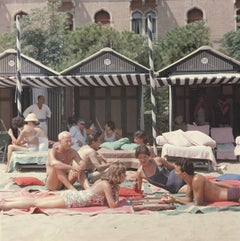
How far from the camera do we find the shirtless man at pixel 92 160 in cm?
787

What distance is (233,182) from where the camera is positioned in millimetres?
7719

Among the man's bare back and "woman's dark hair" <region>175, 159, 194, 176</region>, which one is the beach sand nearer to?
the man's bare back

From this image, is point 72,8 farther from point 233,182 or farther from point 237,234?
point 237,234

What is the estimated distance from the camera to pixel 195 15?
1249 inches

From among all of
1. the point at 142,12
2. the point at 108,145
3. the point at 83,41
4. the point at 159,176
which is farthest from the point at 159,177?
the point at 142,12

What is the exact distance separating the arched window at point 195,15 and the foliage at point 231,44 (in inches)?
133

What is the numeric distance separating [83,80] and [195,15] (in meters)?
20.4

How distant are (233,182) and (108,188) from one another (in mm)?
2439

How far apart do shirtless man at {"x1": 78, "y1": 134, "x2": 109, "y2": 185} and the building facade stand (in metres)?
24.1

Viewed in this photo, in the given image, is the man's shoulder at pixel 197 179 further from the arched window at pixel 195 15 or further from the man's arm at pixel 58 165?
the arched window at pixel 195 15

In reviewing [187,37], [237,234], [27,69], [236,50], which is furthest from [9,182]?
[236,50]

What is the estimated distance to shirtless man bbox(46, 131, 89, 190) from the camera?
714 cm

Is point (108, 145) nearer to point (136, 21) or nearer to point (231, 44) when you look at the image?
point (231, 44)

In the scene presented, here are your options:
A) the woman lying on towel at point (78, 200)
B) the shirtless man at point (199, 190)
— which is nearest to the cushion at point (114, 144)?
the shirtless man at point (199, 190)
